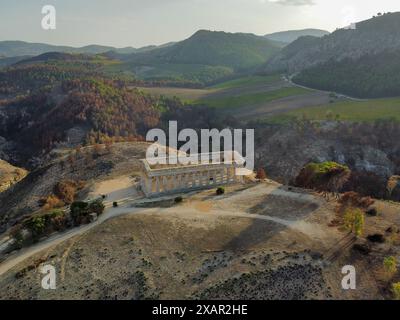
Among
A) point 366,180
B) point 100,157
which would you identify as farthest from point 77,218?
point 366,180

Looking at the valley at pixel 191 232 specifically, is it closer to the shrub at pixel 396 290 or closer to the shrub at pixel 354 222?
the shrub at pixel 354 222

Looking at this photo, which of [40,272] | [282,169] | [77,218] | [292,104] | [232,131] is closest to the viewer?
[40,272]

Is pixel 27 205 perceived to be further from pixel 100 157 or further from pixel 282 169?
pixel 282 169

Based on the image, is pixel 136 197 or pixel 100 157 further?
pixel 100 157

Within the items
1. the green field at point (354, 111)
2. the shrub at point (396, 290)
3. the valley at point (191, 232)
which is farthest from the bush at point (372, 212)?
the green field at point (354, 111)

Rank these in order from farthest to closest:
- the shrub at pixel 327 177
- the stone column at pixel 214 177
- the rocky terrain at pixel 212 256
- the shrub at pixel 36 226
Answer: the stone column at pixel 214 177 < the shrub at pixel 327 177 < the shrub at pixel 36 226 < the rocky terrain at pixel 212 256

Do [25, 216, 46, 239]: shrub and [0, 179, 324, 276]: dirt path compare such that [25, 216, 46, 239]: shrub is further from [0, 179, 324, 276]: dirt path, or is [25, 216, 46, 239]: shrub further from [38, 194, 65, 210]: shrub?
[38, 194, 65, 210]: shrub

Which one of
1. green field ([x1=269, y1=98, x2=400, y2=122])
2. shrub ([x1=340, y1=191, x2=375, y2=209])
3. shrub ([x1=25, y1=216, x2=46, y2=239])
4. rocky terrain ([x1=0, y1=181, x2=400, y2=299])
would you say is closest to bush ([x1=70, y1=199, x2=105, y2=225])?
rocky terrain ([x1=0, y1=181, x2=400, y2=299])

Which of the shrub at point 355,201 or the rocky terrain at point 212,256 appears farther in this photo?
the shrub at point 355,201
